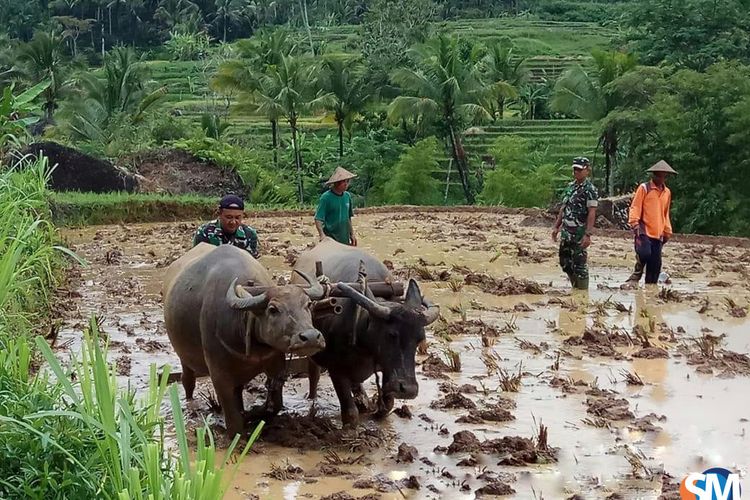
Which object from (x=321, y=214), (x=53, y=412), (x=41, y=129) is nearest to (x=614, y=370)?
(x=321, y=214)

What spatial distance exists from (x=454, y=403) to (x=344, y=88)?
28127mm

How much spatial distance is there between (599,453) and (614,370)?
6.92 ft

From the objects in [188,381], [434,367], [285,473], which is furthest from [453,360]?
[285,473]

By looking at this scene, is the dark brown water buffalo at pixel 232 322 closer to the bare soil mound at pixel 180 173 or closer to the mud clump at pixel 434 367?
the mud clump at pixel 434 367

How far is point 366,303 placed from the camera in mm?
5625

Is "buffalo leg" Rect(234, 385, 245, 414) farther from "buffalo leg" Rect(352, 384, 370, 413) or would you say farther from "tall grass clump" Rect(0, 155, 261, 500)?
"tall grass clump" Rect(0, 155, 261, 500)

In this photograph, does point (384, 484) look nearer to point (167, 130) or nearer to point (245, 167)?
point (245, 167)

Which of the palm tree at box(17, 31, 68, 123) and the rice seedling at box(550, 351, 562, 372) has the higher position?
the palm tree at box(17, 31, 68, 123)

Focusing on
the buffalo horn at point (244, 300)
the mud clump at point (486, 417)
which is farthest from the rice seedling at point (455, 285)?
the buffalo horn at point (244, 300)

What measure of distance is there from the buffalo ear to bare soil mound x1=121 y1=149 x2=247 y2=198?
1989 cm

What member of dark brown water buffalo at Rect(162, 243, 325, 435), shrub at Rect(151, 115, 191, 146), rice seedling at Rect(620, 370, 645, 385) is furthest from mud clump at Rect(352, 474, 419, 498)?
shrub at Rect(151, 115, 191, 146)

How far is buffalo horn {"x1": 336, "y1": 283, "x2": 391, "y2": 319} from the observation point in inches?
220

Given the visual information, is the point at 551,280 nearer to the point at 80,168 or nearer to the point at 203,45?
the point at 80,168

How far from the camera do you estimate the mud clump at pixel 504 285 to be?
11117 millimetres
